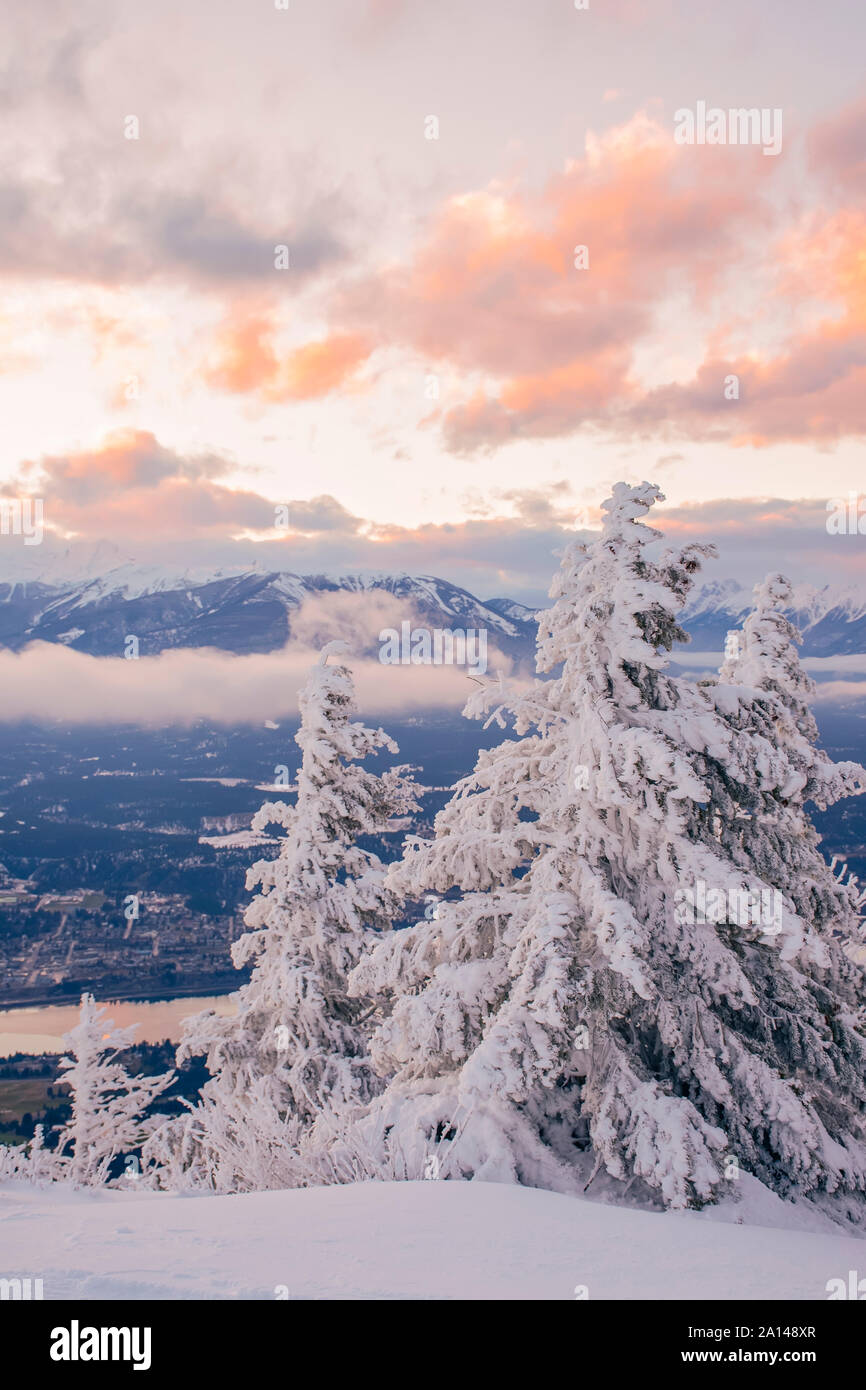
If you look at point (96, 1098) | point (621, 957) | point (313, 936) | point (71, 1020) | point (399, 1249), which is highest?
point (621, 957)

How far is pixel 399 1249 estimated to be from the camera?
196 inches

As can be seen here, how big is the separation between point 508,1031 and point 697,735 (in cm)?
425

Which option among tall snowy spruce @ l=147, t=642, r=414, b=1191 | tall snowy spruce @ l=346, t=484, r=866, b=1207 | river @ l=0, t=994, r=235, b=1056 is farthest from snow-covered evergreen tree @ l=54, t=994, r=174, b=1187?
river @ l=0, t=994, r=235, b=1056

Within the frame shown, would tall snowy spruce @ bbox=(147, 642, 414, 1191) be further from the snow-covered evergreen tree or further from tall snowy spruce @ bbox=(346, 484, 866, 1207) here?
tall snowy spruce @ bbox=(346, 484, 866, 1207)

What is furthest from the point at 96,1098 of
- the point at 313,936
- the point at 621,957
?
the point at 621,957

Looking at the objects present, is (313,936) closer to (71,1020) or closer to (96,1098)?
(96,1098)

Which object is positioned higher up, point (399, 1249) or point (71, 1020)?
point (399, 1249)

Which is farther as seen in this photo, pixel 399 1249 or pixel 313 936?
pixel 313 936

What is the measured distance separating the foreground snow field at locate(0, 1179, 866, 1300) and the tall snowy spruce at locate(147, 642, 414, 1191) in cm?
889

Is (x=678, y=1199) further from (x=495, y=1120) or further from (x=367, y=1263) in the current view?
(x=367, y=1263)

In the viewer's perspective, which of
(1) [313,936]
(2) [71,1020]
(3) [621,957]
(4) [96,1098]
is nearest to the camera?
(3) [621,957]

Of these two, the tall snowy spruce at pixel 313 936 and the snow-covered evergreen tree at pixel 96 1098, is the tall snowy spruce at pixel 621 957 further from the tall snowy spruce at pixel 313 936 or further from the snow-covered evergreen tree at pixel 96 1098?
the snow-covered evergreen tree at pixel 96 1098

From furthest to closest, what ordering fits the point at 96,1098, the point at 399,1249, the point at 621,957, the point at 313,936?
the point at 96,1098
the point at 313,936
the point at 621,957
the point at 399,1249

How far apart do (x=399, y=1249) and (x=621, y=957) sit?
13.2 ft
